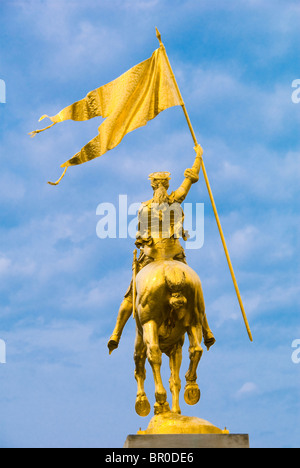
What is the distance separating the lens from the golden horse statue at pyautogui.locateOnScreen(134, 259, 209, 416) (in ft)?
74.9

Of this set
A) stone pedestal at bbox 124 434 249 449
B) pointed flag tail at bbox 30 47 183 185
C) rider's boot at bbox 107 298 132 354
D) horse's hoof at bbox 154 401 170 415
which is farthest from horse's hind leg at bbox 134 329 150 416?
pointed flag tail at bbox 30 47 183 185

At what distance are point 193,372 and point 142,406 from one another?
4.38 feet

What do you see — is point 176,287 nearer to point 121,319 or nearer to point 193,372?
point 193,372

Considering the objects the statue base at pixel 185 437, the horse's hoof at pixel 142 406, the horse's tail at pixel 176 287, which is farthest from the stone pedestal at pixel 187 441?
the horse's tail at pixel 176 287

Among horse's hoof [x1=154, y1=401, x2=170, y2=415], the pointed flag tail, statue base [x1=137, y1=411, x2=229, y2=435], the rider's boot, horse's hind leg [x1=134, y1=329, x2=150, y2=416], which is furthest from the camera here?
the pointed flag tail

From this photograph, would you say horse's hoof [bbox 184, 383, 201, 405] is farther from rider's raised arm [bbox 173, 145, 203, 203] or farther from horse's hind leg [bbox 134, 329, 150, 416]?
rider's raised arm [bbox 173, 145, 203, 203]

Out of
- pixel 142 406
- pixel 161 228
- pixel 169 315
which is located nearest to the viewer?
pixel 169 315

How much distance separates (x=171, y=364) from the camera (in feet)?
78.2

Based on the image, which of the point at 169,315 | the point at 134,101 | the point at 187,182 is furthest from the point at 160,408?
the point at 134,101

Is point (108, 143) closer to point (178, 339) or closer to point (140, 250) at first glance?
point (140, 250)

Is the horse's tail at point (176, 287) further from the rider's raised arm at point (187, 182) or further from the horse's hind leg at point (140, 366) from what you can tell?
the rider's raised arm at point (187, 182)

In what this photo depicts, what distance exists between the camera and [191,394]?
910 inches

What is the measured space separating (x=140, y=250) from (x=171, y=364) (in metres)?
2.48

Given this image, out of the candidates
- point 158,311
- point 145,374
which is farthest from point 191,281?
point 145,374
